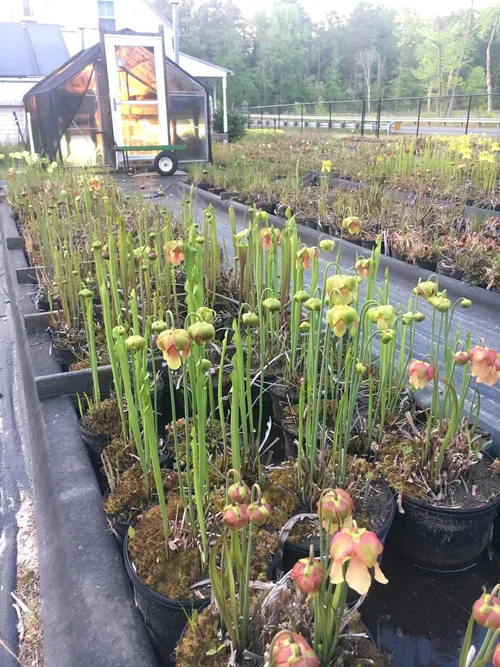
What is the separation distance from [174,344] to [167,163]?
9486 mm

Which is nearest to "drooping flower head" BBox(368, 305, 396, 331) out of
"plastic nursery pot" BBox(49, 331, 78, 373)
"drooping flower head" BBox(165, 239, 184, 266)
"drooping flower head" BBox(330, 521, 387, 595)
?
"drooping flower head" BBox(330, 521, 387, 595)

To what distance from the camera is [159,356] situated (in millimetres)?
2238

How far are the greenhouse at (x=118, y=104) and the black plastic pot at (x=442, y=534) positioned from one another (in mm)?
8951

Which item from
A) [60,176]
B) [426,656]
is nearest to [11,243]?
[60,176]

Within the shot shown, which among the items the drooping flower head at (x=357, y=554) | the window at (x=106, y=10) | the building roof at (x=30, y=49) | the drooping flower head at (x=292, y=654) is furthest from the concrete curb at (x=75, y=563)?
the building roof at (x=30, y=49)

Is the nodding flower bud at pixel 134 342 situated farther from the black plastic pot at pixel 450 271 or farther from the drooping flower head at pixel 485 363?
the black plastic pot at pixel 450 271

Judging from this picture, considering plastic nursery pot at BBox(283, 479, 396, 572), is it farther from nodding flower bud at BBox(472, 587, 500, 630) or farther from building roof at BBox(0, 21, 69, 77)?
building roof at BBox(0, 21, 69, 77)

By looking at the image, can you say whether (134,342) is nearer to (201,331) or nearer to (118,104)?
(201,331)

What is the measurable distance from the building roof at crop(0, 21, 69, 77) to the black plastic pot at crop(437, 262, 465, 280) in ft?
72.9

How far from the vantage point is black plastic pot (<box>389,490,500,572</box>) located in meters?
1.43

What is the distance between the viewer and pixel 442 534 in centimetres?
145

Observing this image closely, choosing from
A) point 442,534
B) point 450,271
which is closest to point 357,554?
point 442,534

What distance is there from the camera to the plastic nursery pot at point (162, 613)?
1.15 metres

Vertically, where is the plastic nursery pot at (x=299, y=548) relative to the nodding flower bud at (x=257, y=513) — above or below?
below
